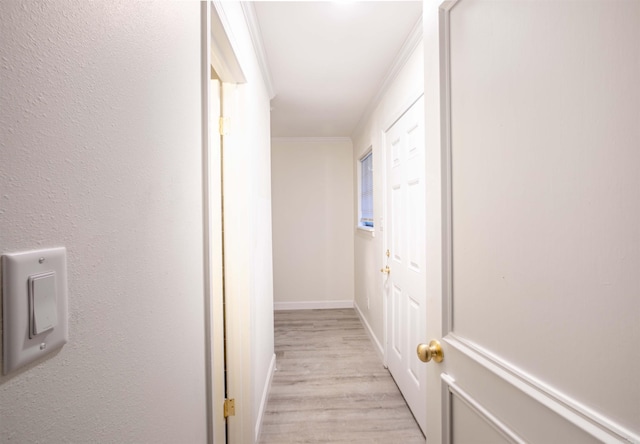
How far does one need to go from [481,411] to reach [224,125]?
159 cm

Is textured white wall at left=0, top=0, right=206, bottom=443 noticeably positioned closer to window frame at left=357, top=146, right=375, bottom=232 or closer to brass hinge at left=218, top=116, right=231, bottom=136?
brass hinge at left=218, top=116, right=231, bottom=136

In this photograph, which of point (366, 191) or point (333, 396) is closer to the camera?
point (333, 396)

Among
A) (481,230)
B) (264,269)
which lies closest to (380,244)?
(264,269)

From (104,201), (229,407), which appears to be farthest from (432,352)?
(229,407)

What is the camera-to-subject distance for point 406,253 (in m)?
2.20

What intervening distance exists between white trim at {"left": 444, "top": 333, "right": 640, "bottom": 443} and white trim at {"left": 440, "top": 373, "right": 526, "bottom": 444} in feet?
0.34

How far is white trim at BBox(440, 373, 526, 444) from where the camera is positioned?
67 cm

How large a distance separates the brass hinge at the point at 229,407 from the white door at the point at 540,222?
1.16 m

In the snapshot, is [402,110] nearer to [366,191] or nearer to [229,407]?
[366,191]

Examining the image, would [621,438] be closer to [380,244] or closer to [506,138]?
[506,138]

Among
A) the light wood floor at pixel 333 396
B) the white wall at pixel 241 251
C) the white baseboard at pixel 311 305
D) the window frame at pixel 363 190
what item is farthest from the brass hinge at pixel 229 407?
the white baseboard at pixel 311 305

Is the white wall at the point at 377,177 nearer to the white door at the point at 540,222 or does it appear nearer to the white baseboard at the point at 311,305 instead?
the white baseboard at the point at 311,305

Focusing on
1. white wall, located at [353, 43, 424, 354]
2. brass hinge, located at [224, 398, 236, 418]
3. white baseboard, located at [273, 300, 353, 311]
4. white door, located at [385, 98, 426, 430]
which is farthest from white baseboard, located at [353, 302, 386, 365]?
brass hinge, located at [224, 398, 236, 418]

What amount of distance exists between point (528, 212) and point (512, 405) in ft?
1.36
